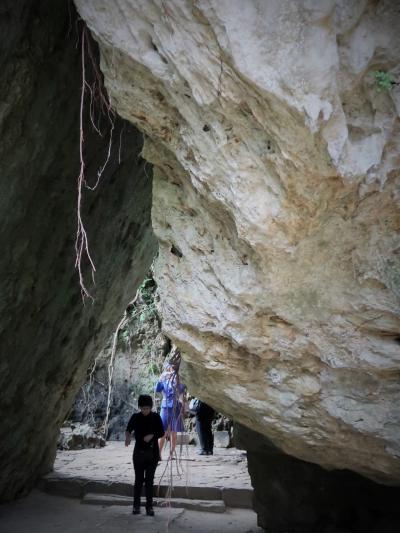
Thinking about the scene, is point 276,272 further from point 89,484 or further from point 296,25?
point 89,484

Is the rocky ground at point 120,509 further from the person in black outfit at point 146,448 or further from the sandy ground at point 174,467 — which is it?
the person in black outfit at point 146,448

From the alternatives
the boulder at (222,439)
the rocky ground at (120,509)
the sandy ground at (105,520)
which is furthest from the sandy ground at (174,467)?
the sandy ground at (105,520)

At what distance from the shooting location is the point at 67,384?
8.01m

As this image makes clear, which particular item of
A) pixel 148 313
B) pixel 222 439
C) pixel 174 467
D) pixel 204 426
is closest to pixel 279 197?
pixel 174 467

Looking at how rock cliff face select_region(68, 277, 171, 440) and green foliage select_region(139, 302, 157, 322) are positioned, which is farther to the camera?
green foliage select_region(139, 302, 157, 322)

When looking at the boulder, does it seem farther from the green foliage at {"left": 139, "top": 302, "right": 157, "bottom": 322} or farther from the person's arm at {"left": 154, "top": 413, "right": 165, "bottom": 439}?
the person's arm at {"left": 154, "top": 413, "right": 165, "bottom": 439}

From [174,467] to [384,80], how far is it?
23.0 ft

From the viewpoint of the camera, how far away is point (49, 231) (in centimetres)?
597

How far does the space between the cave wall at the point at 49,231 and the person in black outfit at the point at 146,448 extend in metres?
1.28

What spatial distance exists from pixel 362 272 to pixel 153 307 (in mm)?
10531

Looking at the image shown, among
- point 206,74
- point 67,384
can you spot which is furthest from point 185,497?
point 206,74

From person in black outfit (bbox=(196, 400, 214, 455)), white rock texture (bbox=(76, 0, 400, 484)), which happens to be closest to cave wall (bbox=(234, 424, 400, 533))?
white rock texture (bbox=(76, 0, 400, 484))

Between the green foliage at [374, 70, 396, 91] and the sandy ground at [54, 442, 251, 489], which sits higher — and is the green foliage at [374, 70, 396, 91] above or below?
above

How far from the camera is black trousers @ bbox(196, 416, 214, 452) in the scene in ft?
32.5
